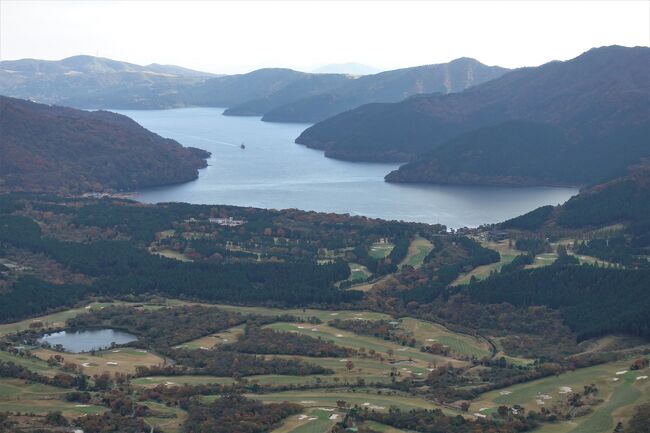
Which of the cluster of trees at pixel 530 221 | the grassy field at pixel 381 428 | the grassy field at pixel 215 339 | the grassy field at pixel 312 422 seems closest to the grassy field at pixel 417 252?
the cluster of trees at pixel 530 221

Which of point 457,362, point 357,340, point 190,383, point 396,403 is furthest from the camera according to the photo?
point 357,340

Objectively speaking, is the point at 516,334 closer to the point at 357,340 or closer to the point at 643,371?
the point at 357,340

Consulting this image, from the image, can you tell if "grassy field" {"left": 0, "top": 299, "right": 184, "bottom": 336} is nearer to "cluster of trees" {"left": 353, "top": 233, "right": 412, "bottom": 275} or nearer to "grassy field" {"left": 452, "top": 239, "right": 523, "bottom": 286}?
"cluster of trees" {"left": 353, "top": 233, "right": 412, "bottom": 275}

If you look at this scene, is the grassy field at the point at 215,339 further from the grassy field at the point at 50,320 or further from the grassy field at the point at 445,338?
the grassy field at the point at 445,338

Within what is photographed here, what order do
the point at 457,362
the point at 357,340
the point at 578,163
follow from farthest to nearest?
the point at 578,163, the point at 357,340, the point at 457,362

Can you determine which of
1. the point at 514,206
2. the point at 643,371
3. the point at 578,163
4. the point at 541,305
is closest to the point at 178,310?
the point at 541,305

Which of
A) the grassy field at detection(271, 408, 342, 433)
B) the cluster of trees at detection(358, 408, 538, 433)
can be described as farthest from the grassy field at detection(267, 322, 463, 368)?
the grassy field at detection(271, 408, 342, 433)

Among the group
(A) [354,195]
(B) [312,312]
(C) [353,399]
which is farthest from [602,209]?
(C) [353,399]

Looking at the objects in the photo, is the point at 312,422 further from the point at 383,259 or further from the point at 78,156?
the point at 78,156
